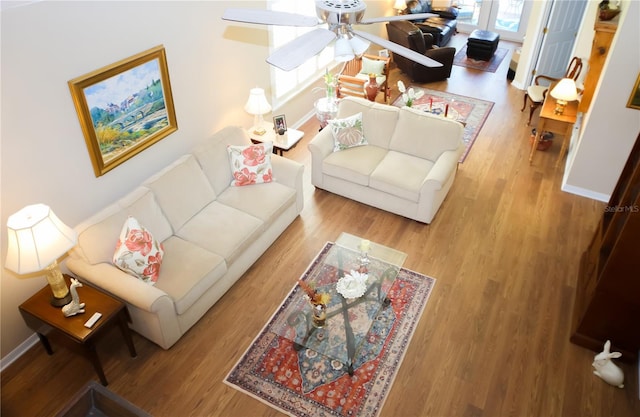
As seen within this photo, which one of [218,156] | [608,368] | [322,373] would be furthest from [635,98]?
[218,156]

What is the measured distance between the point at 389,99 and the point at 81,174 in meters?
5.32

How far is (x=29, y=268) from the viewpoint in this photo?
321cm

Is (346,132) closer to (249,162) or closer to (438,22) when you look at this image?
(249,162)

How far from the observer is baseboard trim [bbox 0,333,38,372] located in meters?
3.81

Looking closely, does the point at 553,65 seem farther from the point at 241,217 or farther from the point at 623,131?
the point at 241,217

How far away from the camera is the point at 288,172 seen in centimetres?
507

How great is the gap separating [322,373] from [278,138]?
113 inches

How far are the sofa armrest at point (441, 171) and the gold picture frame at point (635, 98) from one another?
5.83 feet

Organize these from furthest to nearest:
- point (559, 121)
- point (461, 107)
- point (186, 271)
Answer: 1. point (461, 107)
2. point (559, 121)
3. point (186, 271)

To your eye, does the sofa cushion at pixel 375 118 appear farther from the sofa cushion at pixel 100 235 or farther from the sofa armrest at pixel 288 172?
the sofa cushion at pixel 100 235

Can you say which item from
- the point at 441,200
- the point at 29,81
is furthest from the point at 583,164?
the point at 29,81

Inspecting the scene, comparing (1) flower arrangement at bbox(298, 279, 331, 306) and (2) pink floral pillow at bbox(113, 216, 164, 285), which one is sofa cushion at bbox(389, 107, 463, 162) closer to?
(1) flower arrangement at bbox(298, 279, 331, 306)

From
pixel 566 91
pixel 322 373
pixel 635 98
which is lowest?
pixel 322 373

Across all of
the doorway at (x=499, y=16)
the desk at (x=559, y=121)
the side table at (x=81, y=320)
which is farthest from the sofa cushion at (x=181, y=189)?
the doorway at (x=499, y=16)
